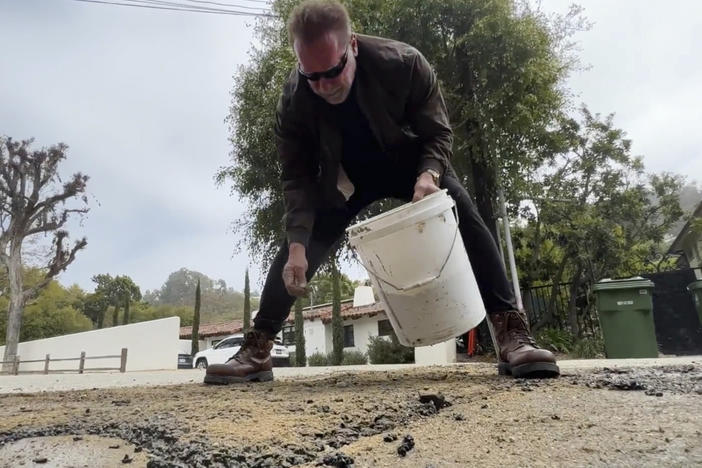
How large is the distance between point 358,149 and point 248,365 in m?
1.08

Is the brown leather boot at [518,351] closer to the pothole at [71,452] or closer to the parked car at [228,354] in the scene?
the pothole at [71,452]

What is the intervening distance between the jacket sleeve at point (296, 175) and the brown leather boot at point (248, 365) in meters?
0.52

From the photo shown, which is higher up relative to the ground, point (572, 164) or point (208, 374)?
point (572, 164)

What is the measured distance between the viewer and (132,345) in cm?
1738

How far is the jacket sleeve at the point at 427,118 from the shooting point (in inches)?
73.7

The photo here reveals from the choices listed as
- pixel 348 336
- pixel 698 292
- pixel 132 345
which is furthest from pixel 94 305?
pixel 698 292

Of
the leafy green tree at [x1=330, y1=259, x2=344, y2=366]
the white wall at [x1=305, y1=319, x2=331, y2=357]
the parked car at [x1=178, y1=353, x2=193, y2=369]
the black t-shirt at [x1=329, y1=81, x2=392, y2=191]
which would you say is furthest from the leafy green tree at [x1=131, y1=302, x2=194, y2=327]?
the black t-shirt at [x1=329, y1=81, x2=392, y2=191]

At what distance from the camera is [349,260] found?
36.7 ft

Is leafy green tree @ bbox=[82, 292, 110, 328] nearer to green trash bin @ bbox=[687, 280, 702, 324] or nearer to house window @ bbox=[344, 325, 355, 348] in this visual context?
house window @ bbox=[344, 325, 355, 348]

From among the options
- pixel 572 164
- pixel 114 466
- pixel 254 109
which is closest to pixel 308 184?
pixel 114 466

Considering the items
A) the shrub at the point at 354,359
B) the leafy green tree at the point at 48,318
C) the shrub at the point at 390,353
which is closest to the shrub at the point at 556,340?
the shrub at the point at 390,353

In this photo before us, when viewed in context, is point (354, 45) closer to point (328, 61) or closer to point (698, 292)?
point (328, 61)

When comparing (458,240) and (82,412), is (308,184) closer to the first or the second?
(458,240)

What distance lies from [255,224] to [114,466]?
36.2 feet
